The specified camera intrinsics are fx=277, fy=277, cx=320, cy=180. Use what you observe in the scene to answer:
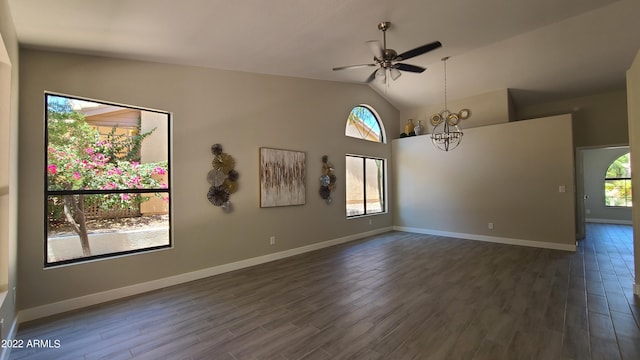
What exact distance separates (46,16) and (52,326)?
282 cm

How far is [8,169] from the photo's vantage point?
2367mm

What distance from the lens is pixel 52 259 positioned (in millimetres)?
3000

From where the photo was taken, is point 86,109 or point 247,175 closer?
point 86,109

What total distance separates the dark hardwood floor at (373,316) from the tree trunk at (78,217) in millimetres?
733

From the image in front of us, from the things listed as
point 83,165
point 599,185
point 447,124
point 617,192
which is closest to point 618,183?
point 617,192

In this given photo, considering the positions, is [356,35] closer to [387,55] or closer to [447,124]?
[387,55]

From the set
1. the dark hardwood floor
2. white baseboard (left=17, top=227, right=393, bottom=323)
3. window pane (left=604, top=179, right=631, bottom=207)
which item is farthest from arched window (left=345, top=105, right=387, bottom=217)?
window pane (left=604, top=179, right=631, bottom=207)

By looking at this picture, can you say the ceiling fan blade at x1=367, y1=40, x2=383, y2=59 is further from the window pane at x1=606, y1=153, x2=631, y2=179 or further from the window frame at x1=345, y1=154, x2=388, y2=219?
the window pane at x1=606, y1=153, x2=631, y2=179

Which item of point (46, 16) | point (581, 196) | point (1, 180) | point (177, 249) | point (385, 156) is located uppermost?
point (46, 16)

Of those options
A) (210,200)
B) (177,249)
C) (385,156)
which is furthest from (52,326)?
(385,156)

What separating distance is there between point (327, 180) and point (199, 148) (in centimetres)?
262

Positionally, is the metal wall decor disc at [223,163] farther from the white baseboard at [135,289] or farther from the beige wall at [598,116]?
the beige wall at [598,116]

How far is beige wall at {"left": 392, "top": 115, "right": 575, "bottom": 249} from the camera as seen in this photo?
541 cm

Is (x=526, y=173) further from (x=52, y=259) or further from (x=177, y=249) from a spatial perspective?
(x=52, y=259)
